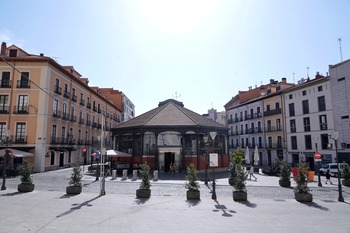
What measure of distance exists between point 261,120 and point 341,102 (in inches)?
634

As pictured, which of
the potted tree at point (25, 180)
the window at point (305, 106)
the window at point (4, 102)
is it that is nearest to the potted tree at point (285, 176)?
the potted tree at point (25, 180)

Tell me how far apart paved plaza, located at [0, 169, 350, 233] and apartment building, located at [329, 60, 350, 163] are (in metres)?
19.0

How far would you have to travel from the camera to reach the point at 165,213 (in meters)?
11.0

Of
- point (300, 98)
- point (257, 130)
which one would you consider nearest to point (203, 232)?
point (300, 98)

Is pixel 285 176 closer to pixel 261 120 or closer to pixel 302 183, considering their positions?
pixel 302 183

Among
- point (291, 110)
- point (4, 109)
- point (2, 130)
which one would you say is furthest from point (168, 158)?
point (291, 110)

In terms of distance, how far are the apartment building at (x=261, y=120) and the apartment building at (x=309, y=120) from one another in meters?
2.04

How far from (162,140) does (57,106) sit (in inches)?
608

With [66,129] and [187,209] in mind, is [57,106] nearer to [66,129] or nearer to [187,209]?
[66,129]

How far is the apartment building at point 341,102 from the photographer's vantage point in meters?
32.0

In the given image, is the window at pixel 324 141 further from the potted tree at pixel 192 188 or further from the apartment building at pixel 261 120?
the potted tree at pixel 192 188

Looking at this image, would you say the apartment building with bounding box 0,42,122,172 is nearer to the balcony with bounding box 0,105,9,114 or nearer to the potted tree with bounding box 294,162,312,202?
the balcony with bounding box 0,105,9,114

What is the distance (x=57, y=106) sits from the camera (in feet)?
112

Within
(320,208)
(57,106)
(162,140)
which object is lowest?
(320,208)
